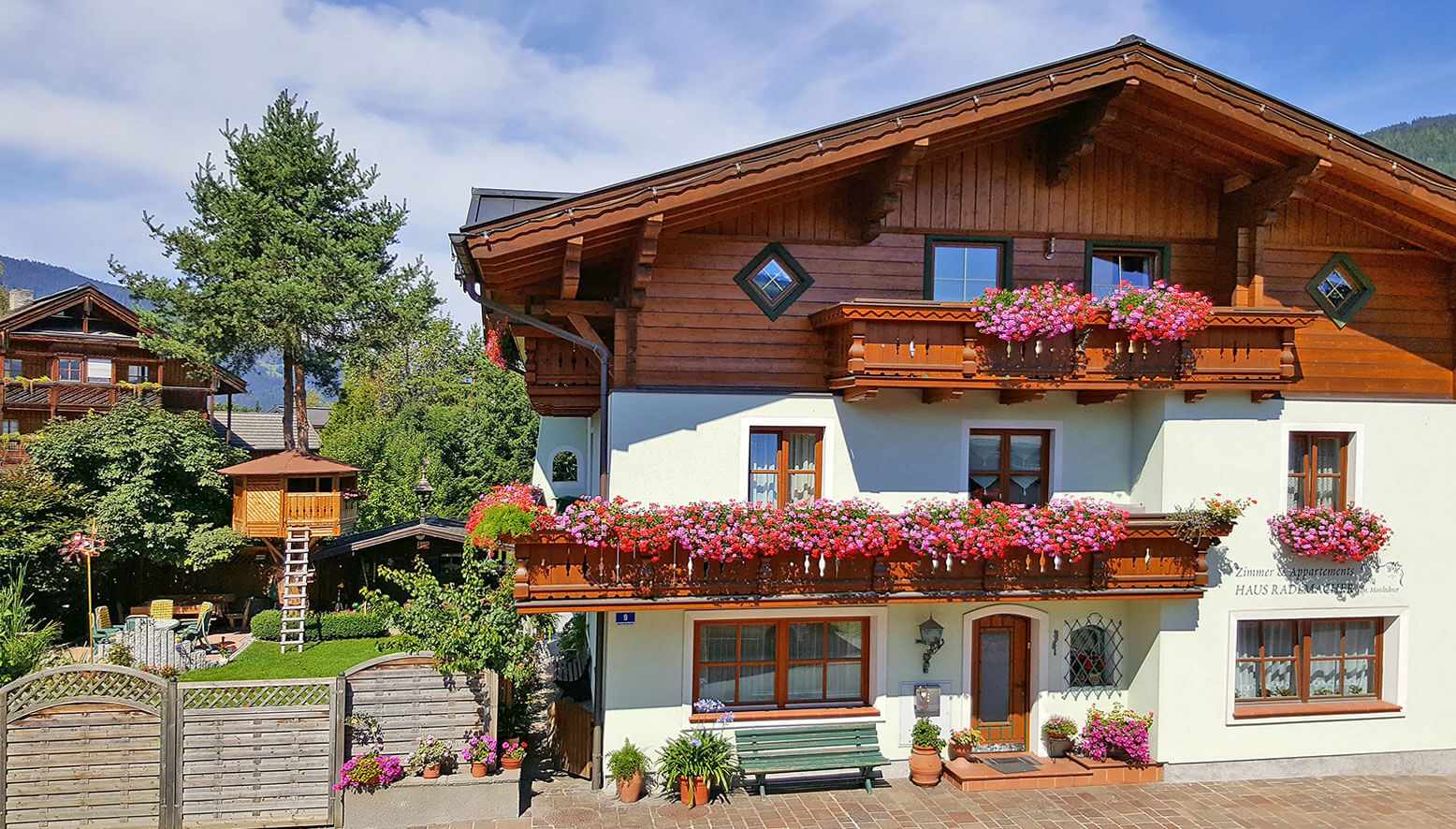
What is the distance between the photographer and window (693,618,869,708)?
11516 millimetres

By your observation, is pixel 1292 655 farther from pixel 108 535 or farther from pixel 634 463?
pixel 108 535

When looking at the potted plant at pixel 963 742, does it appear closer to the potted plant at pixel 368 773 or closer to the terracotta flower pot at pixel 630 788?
the terracotta flower pot at pixel 630 788

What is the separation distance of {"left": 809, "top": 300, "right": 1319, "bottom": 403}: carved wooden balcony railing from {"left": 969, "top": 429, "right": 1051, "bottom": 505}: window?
0.76m

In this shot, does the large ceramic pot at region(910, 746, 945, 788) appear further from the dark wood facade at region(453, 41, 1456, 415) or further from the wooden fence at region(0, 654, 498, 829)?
the wooden fence at region(0, 654, 498, 829)

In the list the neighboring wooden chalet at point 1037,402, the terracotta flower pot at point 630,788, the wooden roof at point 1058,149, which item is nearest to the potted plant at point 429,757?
the neighboring wooden chalet at point 1037,402

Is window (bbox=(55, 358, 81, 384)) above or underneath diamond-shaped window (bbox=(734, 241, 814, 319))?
underneath

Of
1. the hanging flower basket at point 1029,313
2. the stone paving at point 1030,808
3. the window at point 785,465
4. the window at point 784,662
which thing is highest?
the hanging flower basket at point 1029,313

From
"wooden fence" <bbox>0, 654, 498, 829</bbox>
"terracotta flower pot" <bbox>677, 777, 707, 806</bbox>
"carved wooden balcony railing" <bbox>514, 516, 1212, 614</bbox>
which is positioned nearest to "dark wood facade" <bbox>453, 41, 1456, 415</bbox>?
"carved wooden balcony railing" <bbox>514, 516, 1212, 614</bbox>

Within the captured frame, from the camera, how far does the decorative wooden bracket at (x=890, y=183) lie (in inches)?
426

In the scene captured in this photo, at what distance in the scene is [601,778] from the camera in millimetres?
11031

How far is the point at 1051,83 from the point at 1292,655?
8.42 meters

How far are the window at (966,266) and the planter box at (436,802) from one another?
26.9ft

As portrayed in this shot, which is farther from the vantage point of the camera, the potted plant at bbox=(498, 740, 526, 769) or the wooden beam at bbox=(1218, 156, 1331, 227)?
the wooden beam at bbox=(1218, 156, 1331, 227)

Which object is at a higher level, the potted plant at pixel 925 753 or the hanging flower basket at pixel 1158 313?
the hanging flower basket at pixel 1158 313
